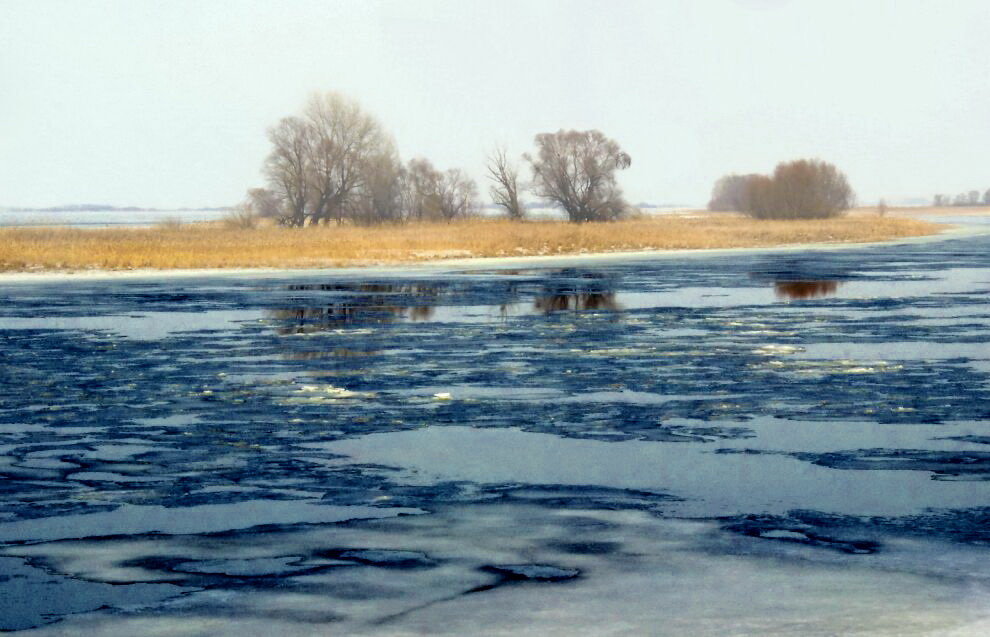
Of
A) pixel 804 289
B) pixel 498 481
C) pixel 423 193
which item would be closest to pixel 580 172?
pixel 423 193

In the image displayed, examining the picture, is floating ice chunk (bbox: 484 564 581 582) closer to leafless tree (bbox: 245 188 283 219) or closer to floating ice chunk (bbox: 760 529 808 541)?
floating ice chunk (bbox: 760 529 808 541)

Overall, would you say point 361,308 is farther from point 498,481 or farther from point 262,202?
point 262,202

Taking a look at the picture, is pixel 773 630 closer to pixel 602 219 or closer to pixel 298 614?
pixel 298 614

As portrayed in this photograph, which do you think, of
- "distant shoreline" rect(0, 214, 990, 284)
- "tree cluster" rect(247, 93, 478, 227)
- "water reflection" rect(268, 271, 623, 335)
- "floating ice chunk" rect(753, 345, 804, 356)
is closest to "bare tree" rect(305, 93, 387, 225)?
"tree cluster" rect(247, 93, 478, 227)

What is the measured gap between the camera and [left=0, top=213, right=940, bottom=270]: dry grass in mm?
41844

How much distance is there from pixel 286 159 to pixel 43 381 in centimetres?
6897

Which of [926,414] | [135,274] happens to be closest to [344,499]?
[926,414]

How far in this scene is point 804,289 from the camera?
29.9 m

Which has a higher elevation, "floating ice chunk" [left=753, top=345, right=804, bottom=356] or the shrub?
the shrub

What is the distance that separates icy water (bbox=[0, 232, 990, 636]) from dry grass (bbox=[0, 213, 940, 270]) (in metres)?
22.3

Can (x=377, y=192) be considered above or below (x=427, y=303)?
above

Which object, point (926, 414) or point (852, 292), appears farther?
point (852, 292)

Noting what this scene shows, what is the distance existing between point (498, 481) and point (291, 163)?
7498cm

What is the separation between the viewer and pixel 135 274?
3784 centimetres
